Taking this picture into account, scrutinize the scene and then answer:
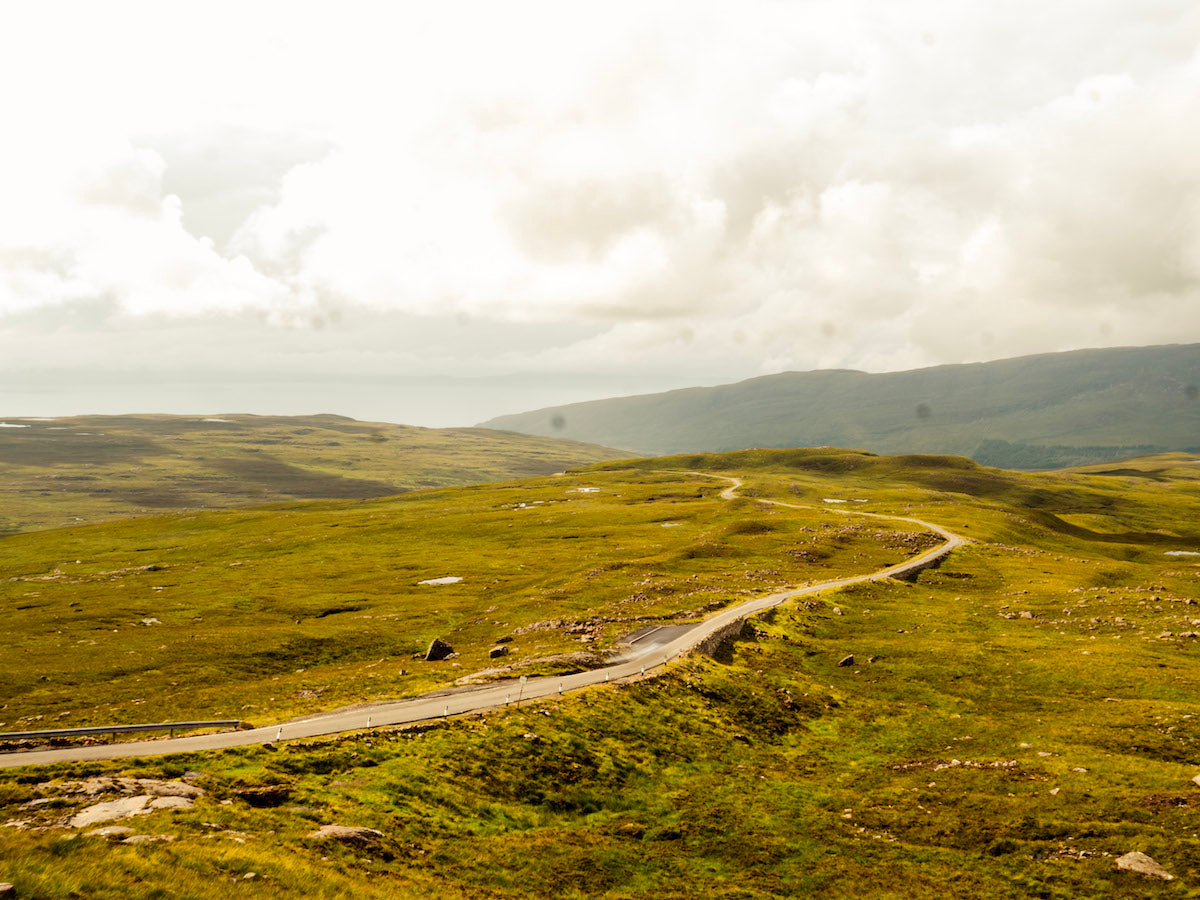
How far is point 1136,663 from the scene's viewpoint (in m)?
57.2

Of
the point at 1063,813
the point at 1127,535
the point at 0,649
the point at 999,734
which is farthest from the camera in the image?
the point at 1127,535

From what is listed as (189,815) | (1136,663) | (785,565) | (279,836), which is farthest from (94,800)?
(785,565)

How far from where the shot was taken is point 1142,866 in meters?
26.9

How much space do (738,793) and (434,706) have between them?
A: 69.9ft

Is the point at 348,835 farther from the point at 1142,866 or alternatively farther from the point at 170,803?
the point at 1142,866

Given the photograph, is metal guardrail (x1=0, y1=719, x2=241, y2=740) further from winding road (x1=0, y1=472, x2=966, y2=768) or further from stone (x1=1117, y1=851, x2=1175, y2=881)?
stone (x1=1117, y1=851, x2=1175, y2=881)

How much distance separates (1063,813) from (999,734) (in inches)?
559

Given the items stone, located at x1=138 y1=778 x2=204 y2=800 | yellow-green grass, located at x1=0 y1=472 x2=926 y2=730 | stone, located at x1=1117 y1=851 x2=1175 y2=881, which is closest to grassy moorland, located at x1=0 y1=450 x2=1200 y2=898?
stone, located at x1=1117 y1=851 x2=1175 y2=881

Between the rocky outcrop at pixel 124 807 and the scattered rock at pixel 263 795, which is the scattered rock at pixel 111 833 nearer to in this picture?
the rocky outcrop at pixel 124 807

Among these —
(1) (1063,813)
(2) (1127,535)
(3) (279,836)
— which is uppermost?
(3) (279,836)

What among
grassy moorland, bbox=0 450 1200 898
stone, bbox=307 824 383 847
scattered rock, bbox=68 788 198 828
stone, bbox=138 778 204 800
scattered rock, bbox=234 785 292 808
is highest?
scattered rock, bbox=68 788 198 828

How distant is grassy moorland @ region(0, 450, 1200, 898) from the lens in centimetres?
2542

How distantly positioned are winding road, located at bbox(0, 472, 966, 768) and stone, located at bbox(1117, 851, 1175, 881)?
3190 centimetres

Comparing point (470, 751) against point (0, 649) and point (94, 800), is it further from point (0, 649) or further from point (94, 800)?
point (0, 649)
